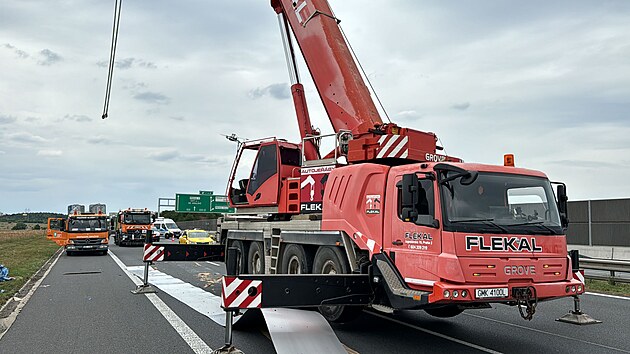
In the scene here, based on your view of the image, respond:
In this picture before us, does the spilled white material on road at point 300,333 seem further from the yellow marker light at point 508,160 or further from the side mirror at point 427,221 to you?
the yellow marker light at point 508,160

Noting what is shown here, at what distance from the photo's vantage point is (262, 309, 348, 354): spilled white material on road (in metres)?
6.71

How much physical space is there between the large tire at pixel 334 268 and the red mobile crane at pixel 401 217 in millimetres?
17

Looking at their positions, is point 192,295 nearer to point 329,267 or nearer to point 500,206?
point 329,267

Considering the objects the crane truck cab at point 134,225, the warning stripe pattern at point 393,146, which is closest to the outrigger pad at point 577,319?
the warning stripe pattern at point 393,146

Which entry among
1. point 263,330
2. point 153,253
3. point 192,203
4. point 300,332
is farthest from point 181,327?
point 192,203

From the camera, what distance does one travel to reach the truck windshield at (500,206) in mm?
6840

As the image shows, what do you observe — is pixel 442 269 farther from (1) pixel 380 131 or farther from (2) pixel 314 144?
(2) pixel 314 144

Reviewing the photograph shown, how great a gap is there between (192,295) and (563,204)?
792cm

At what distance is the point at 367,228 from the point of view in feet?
26.2

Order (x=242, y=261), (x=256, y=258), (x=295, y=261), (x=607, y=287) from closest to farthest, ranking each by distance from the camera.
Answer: (x=295, y=261) < (x=256, y=258) < (x=242, y=261) < (x=607, y=287)

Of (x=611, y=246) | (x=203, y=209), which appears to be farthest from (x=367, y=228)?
(x=203, y=209)

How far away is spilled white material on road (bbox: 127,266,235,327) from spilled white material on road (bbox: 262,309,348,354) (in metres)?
1.49

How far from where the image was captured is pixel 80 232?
1115 inches

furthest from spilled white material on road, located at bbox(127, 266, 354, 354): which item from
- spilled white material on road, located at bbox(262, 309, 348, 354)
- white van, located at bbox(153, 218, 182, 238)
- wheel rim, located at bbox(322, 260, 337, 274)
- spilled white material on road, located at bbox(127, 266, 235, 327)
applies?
white van, located at bbox(153, 218, 182, 238)
